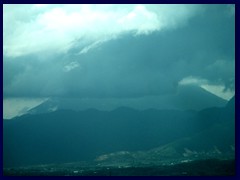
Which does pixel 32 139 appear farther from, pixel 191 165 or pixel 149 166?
pixel 191 165

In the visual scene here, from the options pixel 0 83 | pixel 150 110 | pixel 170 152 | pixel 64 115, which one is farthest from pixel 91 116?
pixel 0 83

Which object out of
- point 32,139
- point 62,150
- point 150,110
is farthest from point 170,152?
point 32,139

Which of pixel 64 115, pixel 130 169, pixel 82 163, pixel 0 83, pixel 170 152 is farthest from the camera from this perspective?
pixel 64 115

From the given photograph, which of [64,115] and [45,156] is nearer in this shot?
[45,156]

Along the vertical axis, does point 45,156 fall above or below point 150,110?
below

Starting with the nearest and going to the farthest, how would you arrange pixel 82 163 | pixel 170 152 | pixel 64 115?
pixel 82 163 → pixel 170 152 → pixel 64 115
